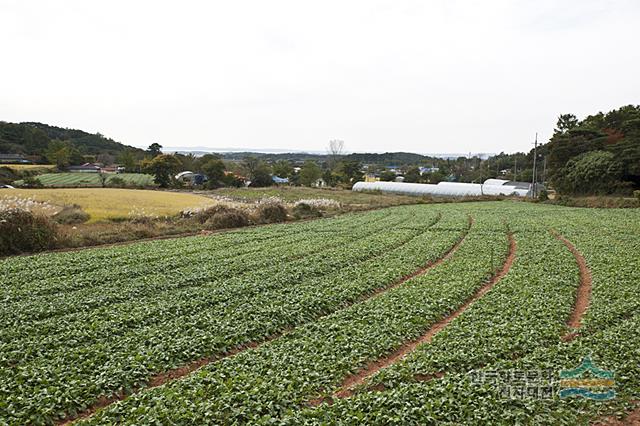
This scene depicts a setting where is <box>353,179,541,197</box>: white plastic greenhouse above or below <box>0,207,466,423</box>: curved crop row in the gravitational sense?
above

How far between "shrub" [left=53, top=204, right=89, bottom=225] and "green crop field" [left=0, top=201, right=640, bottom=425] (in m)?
10.8

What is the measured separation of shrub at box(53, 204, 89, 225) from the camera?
100ft

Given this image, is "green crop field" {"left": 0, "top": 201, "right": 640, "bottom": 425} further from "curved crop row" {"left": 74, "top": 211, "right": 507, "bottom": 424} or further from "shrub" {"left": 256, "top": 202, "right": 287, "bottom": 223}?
"shrub" {"left": 256, "top": 202, "right": 287, "bottom": 223}

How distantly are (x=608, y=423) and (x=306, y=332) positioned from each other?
259 inches

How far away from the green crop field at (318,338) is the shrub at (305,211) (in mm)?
18297

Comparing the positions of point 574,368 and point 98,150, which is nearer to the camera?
point 574,368

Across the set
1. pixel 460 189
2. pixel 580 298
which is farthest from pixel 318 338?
pixel 460 189

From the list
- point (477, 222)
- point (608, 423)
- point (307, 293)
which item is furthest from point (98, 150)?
point (608, 423)

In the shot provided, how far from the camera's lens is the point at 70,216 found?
31.6 m

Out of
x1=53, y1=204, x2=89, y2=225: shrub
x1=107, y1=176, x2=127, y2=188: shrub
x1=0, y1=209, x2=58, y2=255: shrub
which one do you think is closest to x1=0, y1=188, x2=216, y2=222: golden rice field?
x1=53, y1=204, x2=89, y2=225: shrub

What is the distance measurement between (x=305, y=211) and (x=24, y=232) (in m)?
22.4

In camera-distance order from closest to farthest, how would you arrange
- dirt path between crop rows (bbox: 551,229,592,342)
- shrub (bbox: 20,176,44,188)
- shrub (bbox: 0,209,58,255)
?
1. dirt path between crop rows (bbox: 551,229,592,342)
2. shrub (bbox: 0,209,58,255)
3. shrub (bbox: 20,176,44,188)

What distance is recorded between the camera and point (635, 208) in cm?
4306

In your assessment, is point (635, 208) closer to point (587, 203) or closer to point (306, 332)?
point (587, 203)
